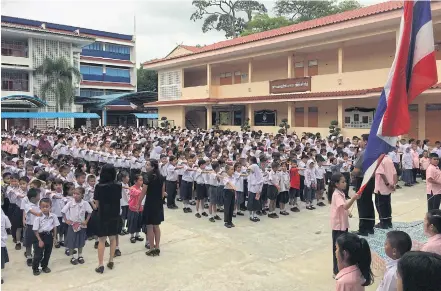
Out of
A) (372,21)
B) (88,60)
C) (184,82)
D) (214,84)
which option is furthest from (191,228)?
(88,60)

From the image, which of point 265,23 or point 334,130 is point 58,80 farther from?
point 334,130

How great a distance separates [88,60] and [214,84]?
23238mm

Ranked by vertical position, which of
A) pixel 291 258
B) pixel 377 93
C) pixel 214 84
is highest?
pixel 214 84

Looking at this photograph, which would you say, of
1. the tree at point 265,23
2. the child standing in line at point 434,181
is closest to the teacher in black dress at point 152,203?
the child standing in line at point 434,181

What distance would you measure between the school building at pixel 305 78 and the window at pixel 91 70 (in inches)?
727

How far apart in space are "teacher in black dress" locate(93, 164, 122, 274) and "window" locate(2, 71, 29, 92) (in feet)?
100

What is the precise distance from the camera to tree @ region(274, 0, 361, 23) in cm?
3244

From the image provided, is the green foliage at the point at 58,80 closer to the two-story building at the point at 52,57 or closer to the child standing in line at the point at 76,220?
the two-story building at the point at 52,57

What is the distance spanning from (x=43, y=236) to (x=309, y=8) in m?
33.6

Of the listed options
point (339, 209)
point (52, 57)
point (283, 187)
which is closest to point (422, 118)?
point (283, 187)

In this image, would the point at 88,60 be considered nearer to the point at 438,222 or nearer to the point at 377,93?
the point at 377,93

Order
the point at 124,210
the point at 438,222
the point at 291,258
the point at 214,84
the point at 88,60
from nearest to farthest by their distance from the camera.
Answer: the point at 438,222, the point at 291,258, the point at 124,210, the point at 214,84, the point at 88,60

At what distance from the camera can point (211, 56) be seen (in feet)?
74.6

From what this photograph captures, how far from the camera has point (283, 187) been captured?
8195 mm
